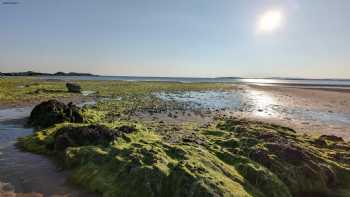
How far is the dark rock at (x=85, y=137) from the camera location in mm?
10391

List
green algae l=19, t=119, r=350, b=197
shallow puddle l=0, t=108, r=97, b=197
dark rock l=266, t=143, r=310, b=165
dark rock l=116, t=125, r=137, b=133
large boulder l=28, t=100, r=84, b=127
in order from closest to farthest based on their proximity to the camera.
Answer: green algae l=19, t=119, r=350, b=197 < shallow puddle l=0, t=108, r=97, b=197 < dark rock l=266, t=143, r=310, b=165 < dark rock l=116, t=125, r=137, b=133 < large boulder l=28, t=100, r=84, b=127

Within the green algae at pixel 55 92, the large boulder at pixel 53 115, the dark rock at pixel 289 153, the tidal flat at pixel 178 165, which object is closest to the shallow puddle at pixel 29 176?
the tidal flat at pixel 178 165

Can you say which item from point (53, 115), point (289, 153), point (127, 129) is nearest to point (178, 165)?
point (289, 153)

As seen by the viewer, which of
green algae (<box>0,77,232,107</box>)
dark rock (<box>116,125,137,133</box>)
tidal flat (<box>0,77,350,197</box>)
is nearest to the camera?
tidal flat (<box>0,77,350,197</box>)

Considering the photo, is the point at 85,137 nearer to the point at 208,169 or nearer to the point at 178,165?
the point at 178,165

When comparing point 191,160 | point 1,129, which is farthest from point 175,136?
point 1,129

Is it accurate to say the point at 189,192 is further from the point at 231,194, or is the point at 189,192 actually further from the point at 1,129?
the point at 1,129

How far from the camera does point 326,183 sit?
8.16 metres

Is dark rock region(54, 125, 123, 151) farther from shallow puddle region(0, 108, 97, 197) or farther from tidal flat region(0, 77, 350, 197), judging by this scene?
shallow puddle region(0, 108, 97, 197)

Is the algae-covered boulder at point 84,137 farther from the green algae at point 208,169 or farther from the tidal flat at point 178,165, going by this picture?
the green algae at point 208,169

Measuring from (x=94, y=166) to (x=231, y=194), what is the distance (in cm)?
444

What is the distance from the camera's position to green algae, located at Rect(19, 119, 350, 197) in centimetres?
711

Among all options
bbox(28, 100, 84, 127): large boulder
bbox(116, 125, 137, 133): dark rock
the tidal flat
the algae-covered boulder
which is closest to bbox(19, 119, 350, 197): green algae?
the tidal flat

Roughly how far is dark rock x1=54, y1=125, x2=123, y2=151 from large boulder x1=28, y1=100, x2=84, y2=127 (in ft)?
14.7
